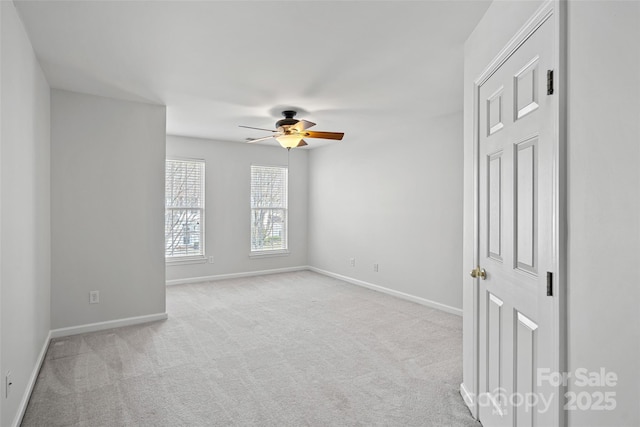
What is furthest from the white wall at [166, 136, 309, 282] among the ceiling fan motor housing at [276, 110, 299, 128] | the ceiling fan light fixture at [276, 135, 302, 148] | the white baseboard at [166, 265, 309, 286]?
the ceiling fan light fixture at [276, 135, 302, 148]

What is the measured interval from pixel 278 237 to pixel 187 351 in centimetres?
408

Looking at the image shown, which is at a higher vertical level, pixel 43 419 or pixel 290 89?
pixel 290 89

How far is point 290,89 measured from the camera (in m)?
3.74

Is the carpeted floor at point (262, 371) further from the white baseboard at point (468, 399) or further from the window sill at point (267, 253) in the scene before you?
the window sill at point (267, 253)

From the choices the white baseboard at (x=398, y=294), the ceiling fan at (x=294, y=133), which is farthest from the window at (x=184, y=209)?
the ceiling fan at (x=294, y=133)

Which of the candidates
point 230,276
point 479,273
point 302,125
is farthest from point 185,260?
point 479,273

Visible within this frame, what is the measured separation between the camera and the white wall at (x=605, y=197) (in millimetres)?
1054

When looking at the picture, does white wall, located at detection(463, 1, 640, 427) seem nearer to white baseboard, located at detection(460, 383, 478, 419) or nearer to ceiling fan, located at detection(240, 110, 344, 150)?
white baseboard, located at detection(460, 383, 478, 419)

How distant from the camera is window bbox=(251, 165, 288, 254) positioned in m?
→ 7.05

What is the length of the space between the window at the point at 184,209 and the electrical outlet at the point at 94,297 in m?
2.15

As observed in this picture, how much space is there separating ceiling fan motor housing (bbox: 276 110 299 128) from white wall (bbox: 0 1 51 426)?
2.28 meters

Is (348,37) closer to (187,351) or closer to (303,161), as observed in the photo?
(187,351)

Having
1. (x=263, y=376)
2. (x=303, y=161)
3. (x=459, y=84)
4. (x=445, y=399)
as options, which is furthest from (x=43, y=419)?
(x=303, y=161)

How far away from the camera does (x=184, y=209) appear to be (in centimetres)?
630
